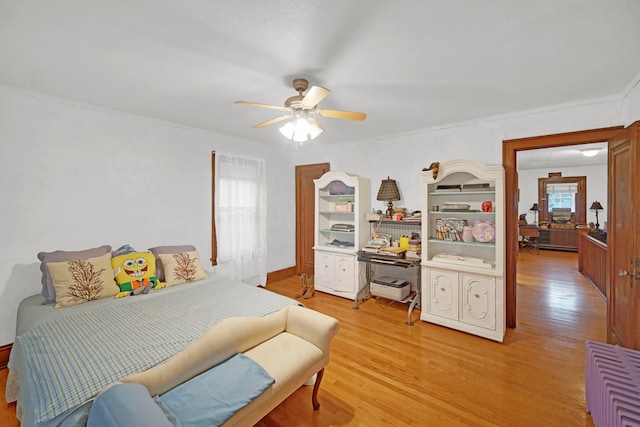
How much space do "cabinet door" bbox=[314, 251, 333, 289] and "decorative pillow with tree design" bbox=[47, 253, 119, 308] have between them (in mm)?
2637

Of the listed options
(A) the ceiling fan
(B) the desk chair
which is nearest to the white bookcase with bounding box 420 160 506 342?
(A) the ceiling fan

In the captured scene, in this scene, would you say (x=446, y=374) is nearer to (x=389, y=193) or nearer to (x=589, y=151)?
(x=389, y=193)

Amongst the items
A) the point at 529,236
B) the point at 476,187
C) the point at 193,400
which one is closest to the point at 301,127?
the point at 193,400

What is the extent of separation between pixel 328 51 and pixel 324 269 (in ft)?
10.4

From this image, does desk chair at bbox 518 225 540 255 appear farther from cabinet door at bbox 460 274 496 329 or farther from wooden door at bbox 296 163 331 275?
wooden door at bbox 296 163 331 275

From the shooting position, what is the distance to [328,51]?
179 centimetres

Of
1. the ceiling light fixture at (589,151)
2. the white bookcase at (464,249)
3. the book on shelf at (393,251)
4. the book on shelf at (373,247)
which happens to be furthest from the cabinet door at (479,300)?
the ceiling light fixture at (589,151)

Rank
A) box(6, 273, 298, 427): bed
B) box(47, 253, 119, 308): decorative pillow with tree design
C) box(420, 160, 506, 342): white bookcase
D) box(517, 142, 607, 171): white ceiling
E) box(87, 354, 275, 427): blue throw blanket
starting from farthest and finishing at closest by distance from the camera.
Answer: box(517, 142, 607, 171): white ceiling
box(420, 160, 506, 342): white bookcase
box(47, 253, 119, 308): decorative pillow with tree design
box(6, 273, 298, 427): bed
box(87, 354, 275, 427): blue throw blanket

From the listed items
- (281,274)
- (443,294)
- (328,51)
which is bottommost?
(281,274)

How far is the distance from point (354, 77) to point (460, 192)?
189 cm

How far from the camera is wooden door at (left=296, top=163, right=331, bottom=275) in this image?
5.06 metres

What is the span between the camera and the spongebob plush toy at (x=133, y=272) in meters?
2.60

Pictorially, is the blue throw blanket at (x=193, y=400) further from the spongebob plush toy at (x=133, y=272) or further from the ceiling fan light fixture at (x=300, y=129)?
the ceiling fan light fixture at (x=300, y=129)

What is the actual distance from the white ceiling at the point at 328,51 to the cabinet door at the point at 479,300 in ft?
6.22
